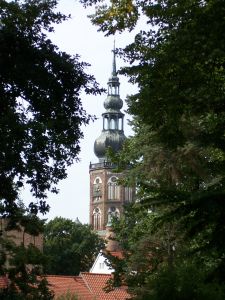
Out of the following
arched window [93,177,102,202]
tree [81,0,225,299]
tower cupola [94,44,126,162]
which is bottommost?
tree [81,0,225,299]

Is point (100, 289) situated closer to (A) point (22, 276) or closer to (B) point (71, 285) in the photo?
(B) point (71, 285)

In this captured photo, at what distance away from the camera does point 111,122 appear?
399ft

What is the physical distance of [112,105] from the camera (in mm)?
118000

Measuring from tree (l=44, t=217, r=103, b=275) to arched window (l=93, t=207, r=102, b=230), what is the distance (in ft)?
149

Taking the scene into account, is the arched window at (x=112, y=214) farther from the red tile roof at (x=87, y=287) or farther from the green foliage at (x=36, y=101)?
the green foliage at (x=36, y=101)

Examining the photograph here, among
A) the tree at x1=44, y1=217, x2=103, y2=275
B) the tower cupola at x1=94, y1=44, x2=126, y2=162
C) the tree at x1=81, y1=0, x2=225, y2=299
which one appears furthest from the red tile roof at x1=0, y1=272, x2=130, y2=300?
the tower cupola at x1=94, y1=44, x2=126, y2=162

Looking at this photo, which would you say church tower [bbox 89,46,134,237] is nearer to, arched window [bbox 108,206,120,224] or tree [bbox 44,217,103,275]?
arched window [bbox 108,206,120,224]

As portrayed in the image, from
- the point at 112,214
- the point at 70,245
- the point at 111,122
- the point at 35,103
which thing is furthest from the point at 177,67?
the point at 111,122

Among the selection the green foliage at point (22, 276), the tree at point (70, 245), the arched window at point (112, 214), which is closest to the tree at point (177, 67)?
the green foliage at point (22, 276)

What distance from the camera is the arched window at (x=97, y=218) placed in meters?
130

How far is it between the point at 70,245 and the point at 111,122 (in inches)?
1797

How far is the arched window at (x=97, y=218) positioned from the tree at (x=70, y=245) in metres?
45.3

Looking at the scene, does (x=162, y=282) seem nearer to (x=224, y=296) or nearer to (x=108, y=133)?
(x=224, y=296)

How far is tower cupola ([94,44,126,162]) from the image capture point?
117 m
